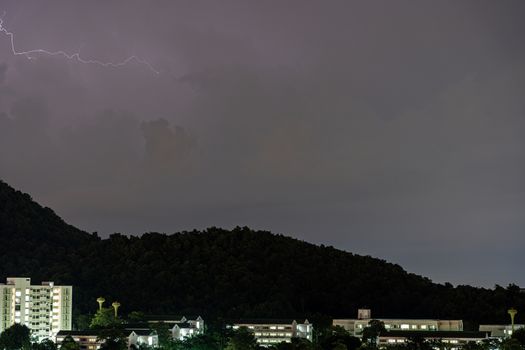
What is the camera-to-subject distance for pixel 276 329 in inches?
2427

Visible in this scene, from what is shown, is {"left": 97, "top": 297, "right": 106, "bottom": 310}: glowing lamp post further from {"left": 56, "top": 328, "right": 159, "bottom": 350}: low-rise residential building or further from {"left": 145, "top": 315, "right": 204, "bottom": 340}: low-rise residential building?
{"left": 56, "top": 328, "right": 159, "bottom": 350}: low-rise residential building

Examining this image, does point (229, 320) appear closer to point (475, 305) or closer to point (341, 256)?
point (475, 305)

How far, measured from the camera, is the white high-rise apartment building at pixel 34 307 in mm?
56281

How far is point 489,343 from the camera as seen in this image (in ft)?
172

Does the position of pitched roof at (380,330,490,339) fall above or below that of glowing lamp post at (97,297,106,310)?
below

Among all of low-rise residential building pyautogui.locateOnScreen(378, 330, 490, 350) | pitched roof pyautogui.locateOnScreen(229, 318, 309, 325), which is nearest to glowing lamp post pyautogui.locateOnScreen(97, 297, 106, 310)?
pitched roof pyautogui.locateOnScreen(229, 318, 309, 325)

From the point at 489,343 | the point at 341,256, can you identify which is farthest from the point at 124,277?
the point at 489,343

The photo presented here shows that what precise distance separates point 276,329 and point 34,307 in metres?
15.1

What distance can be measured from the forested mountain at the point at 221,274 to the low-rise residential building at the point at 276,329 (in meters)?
2.43

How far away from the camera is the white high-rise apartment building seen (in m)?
56.3

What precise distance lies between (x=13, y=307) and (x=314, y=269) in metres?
32.7

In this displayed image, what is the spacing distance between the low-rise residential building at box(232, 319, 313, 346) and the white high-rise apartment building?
35.8 ft

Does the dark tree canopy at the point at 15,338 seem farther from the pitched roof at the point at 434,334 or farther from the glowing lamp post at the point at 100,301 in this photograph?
the pitched roof at the point at 434,334

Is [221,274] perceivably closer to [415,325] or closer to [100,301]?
[100,301]
